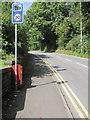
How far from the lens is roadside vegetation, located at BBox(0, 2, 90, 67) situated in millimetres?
12857

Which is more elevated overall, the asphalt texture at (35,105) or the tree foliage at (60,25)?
the tree foliage at (60,25)

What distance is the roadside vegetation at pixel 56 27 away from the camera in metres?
12.9

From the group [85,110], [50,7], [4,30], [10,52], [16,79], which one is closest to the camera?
[85,110]

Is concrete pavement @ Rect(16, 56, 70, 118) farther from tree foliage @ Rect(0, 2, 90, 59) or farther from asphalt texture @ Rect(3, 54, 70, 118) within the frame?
tree foliage @ Rect(0, 2, 90, 59)

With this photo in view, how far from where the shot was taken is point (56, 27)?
55.1m

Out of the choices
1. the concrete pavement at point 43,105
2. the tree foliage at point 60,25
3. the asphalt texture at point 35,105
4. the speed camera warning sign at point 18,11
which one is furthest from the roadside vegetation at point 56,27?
the concrete pavement at point 43,105

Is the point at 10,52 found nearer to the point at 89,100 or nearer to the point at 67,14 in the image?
the point at 89,100

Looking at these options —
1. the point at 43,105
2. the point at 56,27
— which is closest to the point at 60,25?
the point at 56,27

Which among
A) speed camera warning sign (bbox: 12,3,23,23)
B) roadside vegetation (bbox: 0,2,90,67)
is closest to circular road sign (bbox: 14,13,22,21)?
speed camera warning sign (bbox: 12,3,23,23)

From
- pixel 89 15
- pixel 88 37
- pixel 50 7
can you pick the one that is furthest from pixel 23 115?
pixel 50 7

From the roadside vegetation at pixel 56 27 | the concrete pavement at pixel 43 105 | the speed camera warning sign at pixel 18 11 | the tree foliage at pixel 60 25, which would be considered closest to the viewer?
the concrete pavement at pixel 43 105

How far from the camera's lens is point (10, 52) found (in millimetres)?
12961

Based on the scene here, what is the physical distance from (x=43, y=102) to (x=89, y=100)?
5.46 feet

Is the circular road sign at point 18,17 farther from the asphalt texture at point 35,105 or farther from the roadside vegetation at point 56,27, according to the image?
the roadside vegetation at point 56,27
